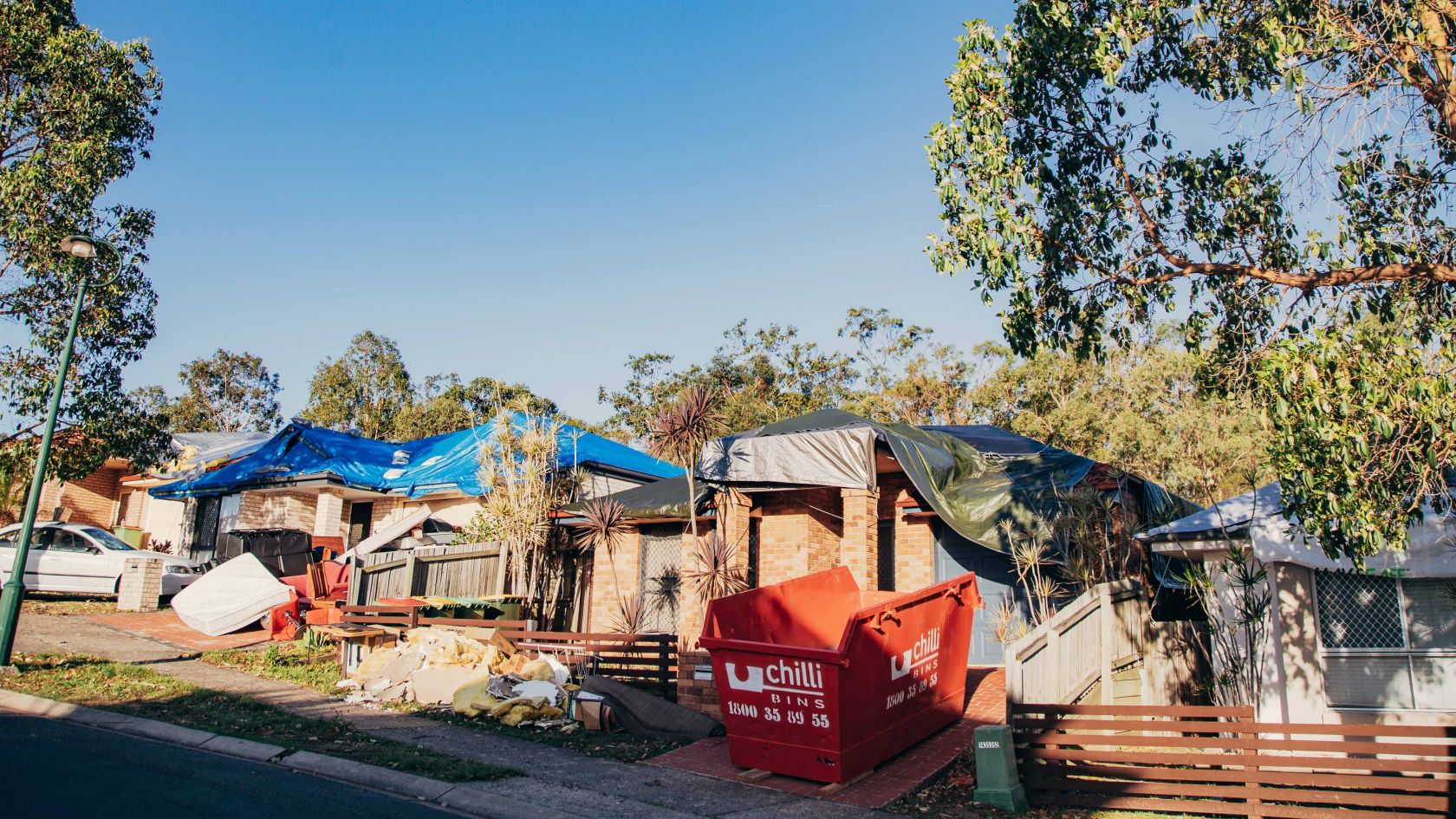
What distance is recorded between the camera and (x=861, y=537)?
38.7ft

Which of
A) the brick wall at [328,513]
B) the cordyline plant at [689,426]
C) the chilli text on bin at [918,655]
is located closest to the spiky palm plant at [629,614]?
the cordyline plant at [689,426]

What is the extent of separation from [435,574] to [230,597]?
11.8 ft

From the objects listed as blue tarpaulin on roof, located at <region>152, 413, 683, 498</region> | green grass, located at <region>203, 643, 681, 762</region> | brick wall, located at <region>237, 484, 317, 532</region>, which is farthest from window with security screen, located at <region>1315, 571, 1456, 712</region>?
brick wall, located at <region>237, 484, 317, 532</region>

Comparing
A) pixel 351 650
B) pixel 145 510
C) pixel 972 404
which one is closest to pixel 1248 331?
pixel 351 650

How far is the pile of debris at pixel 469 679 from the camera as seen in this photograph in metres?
11.0

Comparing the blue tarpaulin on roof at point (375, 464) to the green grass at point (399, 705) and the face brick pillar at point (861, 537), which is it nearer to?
the green grass at point (399, 705)

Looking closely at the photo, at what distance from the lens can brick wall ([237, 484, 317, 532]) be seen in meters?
25.7

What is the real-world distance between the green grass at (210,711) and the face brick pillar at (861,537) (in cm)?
504

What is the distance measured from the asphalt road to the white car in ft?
40.8

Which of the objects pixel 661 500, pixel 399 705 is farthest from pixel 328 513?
pixel 399 705

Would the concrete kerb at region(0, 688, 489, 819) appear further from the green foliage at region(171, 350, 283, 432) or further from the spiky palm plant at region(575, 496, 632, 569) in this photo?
the green foliage at region(171, 350, 283, 432)

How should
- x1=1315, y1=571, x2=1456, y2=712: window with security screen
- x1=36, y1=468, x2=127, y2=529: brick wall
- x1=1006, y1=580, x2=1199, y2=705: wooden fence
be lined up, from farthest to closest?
x1=36, y1=468, x2=127, y2=529: brick wall < x1=1315, y1=571, x2=1456, y2=712: window with security screen < x1=1006, y1=580, x2=1199, y2=705: wooden fence

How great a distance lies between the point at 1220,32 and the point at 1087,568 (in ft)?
21.9

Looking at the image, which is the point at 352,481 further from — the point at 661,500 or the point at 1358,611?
the point at 1358,611
